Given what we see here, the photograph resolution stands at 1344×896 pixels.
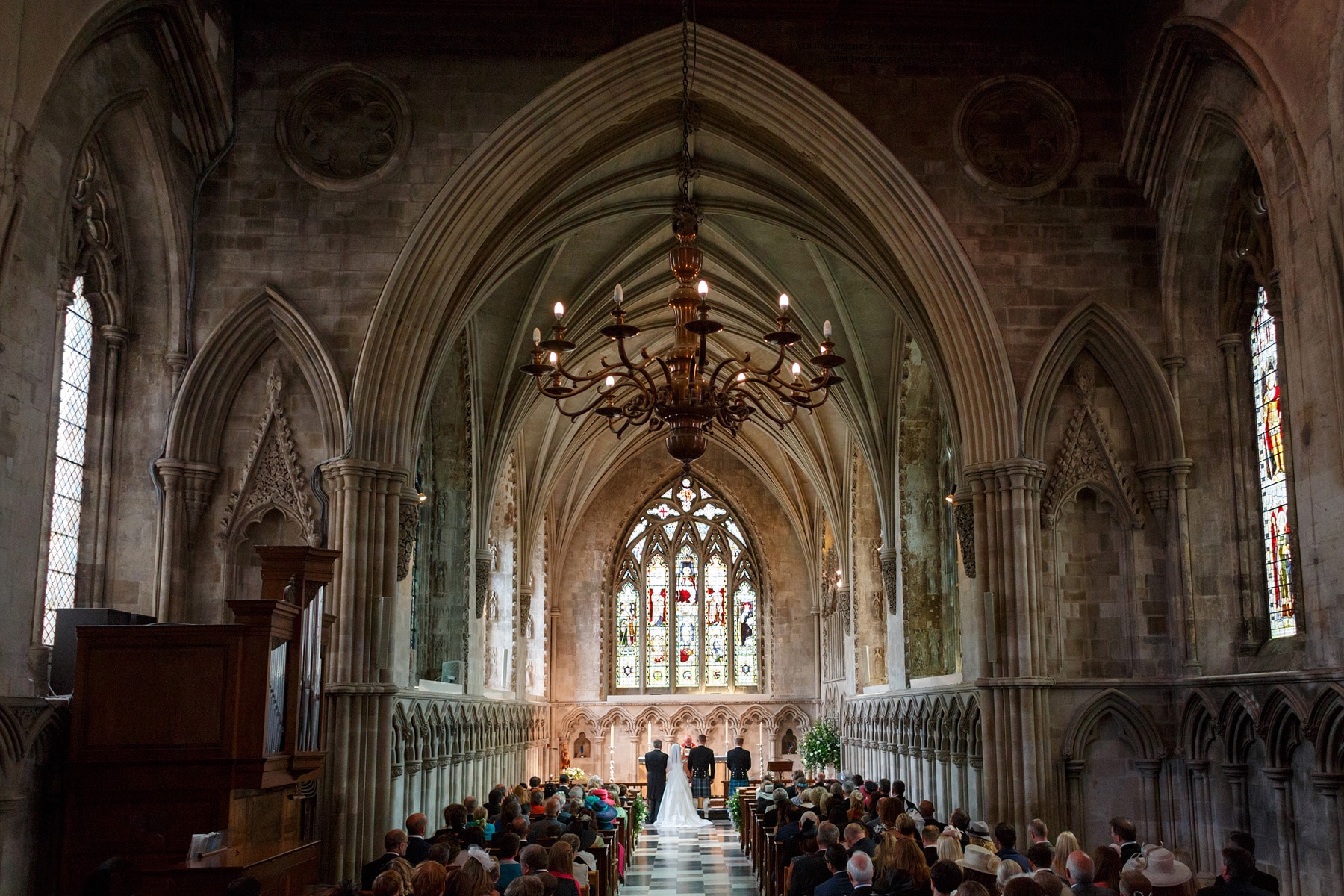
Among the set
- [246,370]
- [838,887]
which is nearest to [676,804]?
[246,370]

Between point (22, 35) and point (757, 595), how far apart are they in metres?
24.9

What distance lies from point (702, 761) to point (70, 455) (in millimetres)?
16480

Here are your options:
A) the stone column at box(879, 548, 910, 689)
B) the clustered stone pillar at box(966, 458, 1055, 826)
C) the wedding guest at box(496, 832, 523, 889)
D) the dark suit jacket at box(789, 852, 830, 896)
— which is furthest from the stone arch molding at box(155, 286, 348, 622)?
the stone column at box(879, 548, 910, 689)

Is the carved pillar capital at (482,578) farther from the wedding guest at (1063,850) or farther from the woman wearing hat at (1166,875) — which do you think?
the woman wearing hat at (1166,875)

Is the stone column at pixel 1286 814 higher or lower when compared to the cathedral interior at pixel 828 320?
lower

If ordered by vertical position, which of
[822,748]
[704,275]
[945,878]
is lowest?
[822,748]

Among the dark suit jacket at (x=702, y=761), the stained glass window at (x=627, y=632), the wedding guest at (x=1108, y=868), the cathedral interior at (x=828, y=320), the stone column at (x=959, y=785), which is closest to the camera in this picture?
the wedding guest at (x=1108, y=868)

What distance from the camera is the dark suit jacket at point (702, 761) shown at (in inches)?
990

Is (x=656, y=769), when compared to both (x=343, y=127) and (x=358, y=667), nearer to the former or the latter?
(x=358, y=667)

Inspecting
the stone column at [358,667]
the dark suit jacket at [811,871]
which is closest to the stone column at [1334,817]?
the dark suit jacket at [811,871]

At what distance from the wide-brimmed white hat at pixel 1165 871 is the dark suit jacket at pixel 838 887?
5.63ft

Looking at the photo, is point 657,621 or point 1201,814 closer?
point 1201,814

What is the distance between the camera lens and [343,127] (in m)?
13.2

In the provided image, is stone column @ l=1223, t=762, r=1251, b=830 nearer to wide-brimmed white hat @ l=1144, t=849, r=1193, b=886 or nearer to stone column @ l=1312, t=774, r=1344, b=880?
stone column @ l=1312, t=774, r=1344, b=880
